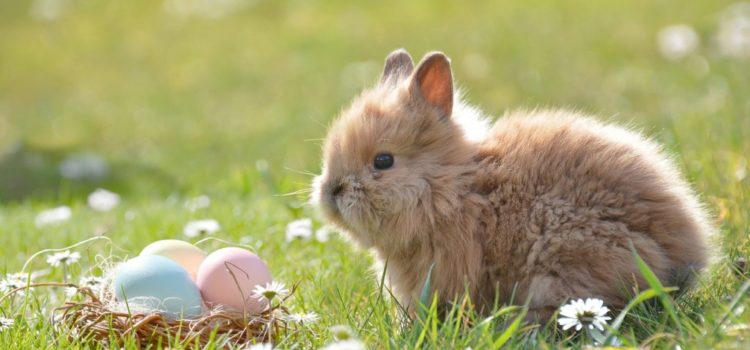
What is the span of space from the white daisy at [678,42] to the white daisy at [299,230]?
630cm

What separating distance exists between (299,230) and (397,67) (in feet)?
2.92

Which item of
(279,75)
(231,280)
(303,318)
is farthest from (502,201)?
(279,75)

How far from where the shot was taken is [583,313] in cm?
283

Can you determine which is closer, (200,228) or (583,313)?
(583,313)

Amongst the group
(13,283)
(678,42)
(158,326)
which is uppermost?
(678,42)

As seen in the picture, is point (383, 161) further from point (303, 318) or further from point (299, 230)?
point (299, 230)

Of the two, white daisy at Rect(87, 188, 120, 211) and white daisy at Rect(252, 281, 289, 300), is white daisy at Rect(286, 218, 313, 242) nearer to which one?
white daisy at Rect(252, 281, 289, 300)

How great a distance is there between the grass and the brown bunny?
0.13 m

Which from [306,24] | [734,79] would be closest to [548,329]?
[734,79]

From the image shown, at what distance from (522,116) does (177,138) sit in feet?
18.8

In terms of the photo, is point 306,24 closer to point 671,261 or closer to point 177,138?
point 177,138

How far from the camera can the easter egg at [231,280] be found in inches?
129

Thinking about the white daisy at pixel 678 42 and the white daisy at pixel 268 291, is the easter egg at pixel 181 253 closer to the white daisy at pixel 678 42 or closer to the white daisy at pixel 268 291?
the white daisy at pixel 268 291

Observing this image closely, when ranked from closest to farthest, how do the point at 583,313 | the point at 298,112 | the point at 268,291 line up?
the point at 583,313 < the point at 268,291 < the point at 298,112
